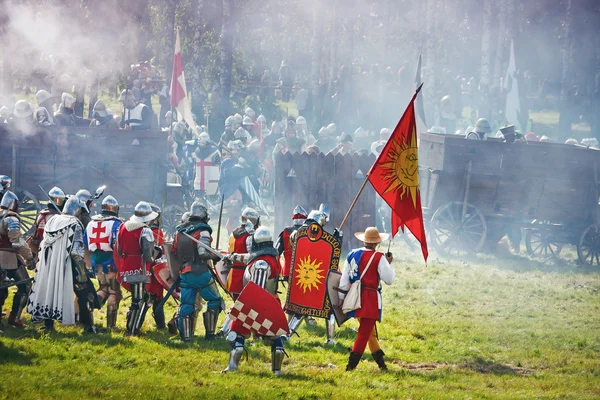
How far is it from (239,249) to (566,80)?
33457mm

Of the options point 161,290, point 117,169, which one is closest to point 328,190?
point 117,169

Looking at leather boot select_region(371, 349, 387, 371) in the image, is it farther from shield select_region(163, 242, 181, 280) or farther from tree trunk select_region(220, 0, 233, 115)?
tree trunk select_region(220, 0, 233, 115)

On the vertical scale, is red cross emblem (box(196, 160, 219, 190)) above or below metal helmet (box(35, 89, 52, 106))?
below

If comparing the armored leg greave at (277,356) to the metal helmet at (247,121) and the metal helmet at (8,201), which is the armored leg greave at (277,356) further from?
the metal helmet at (247,121)

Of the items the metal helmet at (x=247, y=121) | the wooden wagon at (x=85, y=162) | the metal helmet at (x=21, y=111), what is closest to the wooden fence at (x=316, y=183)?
the wooden wagon at (x=85, y=162)

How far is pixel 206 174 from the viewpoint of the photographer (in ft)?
67.8

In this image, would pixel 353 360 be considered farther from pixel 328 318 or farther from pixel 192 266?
pixel 192 266

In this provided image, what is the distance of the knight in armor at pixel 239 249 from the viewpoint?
36.3 ft

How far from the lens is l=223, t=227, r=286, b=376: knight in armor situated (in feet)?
30.8

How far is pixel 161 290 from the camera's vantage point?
11.6 m

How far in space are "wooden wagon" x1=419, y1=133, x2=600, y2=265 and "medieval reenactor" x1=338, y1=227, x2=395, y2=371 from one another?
8.78 m

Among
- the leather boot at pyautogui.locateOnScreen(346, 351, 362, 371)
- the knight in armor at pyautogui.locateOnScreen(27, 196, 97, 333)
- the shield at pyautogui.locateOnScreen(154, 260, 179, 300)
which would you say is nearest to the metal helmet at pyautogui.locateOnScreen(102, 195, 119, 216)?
the knight in armor at pyautogui.locateOnScreen(27, 196, 97, 333)

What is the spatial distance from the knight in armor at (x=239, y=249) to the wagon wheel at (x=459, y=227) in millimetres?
7742

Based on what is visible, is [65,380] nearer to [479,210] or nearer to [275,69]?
[479,210]
